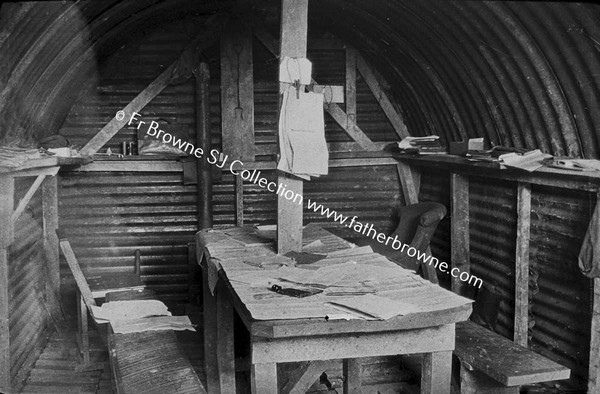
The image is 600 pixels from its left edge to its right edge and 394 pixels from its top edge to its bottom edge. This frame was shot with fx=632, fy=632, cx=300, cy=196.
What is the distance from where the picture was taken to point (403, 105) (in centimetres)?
921

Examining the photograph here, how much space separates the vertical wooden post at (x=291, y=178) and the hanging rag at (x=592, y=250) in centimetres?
231

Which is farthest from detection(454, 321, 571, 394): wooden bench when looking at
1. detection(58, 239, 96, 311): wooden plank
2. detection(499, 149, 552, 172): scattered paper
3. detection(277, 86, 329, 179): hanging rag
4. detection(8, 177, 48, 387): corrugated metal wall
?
detection(8, 177, 48, 387): corrugated metal wall

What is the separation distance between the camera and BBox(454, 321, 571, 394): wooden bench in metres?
4.66

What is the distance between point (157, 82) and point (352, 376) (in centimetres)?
509

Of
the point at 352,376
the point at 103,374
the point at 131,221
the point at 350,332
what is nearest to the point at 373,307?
the point at 350,332

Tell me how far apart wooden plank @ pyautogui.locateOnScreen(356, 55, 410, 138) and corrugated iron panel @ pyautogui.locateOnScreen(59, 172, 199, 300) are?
3.00m

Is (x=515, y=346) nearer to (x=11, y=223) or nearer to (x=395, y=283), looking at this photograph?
(x=395, y=283)

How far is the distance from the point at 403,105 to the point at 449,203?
169cm

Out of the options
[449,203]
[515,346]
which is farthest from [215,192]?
[515,346]

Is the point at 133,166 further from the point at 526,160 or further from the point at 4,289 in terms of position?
the point at 526,160

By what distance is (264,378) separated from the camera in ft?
11.2

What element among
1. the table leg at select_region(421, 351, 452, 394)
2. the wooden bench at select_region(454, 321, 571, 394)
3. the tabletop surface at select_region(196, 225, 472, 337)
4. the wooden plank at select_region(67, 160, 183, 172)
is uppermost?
the wooden plank at select_region(67, 160, 183, 172)

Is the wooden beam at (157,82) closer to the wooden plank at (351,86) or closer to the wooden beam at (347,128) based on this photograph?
the wooden beam at (347,128)

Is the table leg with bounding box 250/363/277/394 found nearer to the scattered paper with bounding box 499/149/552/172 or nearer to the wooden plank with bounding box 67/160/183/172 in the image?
the scattered paper with bounding box 499/149/552/172
